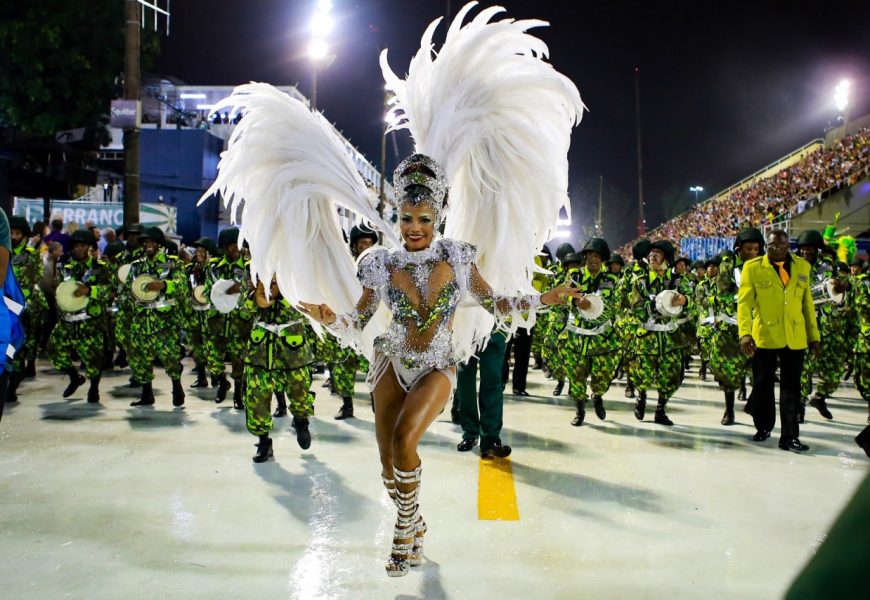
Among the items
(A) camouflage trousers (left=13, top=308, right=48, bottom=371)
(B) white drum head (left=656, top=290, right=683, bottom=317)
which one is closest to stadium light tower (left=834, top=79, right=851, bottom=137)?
(B) white drum head (left=656, top=290, right=683, bottom=317)

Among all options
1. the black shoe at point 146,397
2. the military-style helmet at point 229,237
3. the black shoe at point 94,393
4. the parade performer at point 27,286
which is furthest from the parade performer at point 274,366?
the parade performer at point 27,286

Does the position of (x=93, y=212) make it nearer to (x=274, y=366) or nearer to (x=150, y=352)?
(x=150, y=352)

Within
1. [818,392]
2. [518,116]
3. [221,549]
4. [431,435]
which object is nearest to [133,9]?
[431,435]

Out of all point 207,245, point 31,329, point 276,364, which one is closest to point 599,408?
point 276,364

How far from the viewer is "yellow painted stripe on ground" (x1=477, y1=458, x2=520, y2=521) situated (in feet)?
15.9

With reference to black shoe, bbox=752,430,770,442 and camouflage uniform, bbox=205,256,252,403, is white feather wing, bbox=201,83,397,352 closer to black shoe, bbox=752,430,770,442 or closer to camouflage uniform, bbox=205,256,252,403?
camouflage uniform, bbox=205,256,252,403

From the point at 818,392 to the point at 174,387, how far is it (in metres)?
7.99

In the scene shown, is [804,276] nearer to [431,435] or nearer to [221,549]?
[431,435]

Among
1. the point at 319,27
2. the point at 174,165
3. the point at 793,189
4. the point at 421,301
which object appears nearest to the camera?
the point at 421,301

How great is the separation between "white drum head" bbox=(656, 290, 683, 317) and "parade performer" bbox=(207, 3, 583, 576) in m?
3.90

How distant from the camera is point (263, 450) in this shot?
6.26 meters

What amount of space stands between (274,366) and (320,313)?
215 centimetres

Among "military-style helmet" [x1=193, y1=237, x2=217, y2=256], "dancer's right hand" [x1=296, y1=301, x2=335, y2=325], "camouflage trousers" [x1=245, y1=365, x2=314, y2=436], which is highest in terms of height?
"military-style helmet" [x1=193, y1=237, x2=217, y2=256]

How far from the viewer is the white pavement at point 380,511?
377cm
